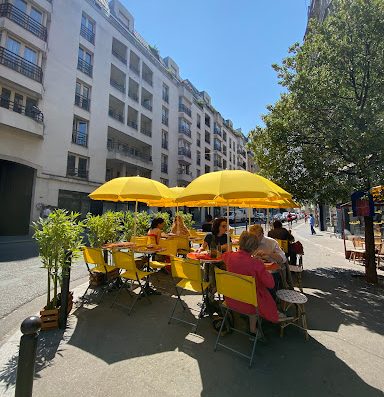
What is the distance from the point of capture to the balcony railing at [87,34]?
885 inches

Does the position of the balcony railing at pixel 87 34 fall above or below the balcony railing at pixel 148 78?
below

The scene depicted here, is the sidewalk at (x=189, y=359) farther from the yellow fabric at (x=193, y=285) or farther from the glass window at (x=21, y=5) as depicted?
the glass window at (x=21, y=5)

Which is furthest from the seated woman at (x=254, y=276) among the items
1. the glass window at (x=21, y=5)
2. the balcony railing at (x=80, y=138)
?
the glass window at (x=21, y=5)

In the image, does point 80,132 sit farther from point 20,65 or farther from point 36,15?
point 36,15

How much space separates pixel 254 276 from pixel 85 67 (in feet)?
82.2

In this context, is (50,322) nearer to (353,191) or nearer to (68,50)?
(353,191)

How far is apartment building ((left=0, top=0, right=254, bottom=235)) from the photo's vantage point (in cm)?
1714

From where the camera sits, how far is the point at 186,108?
38812 millimetres

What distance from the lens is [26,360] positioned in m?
2.03

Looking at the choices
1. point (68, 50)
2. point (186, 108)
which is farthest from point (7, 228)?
point (186, 108)

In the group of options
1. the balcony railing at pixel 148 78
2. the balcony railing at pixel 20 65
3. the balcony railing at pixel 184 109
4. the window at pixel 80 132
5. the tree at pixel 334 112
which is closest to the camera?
the tree at pixel 334 112

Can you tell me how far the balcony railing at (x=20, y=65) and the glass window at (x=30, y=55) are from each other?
38 centimetres

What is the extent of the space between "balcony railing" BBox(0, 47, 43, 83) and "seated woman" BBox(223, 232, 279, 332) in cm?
1971

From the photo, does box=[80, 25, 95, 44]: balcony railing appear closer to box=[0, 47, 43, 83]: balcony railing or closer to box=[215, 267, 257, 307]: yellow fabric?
box=[0, 47, 43, 83]: balcony railing
